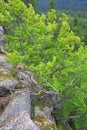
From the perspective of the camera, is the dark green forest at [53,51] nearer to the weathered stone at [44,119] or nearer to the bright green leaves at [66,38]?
the bright green leaves at [66,38]

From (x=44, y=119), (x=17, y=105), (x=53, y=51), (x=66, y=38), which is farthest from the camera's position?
(x=53, y=51)

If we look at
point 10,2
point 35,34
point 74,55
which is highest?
point 10,2

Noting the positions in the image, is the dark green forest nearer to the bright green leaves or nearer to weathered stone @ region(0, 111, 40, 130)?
the bright green leaves

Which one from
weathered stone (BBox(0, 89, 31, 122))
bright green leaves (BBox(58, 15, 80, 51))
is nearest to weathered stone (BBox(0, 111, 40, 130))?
weathered stone (BBox(0, 89, 31, 122))

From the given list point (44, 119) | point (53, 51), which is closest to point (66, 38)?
point (53, 51)

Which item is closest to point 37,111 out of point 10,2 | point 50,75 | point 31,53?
point 50,75

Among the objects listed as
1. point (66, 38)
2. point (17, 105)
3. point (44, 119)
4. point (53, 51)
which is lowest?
point (44, 119)

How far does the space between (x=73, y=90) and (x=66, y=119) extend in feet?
9.90

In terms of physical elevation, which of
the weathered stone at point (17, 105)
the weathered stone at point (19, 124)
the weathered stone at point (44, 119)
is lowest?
the weathered stone at point (44, 119)

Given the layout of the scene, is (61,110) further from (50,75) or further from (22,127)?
(22,127)

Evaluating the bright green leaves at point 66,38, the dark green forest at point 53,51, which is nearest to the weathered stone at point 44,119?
the dark green forest at point 53,51

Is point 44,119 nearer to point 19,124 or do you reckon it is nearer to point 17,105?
point 17,105

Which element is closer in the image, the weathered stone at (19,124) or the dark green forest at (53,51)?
the weathered stone at (19,124)

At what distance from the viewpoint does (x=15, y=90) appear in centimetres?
2689
